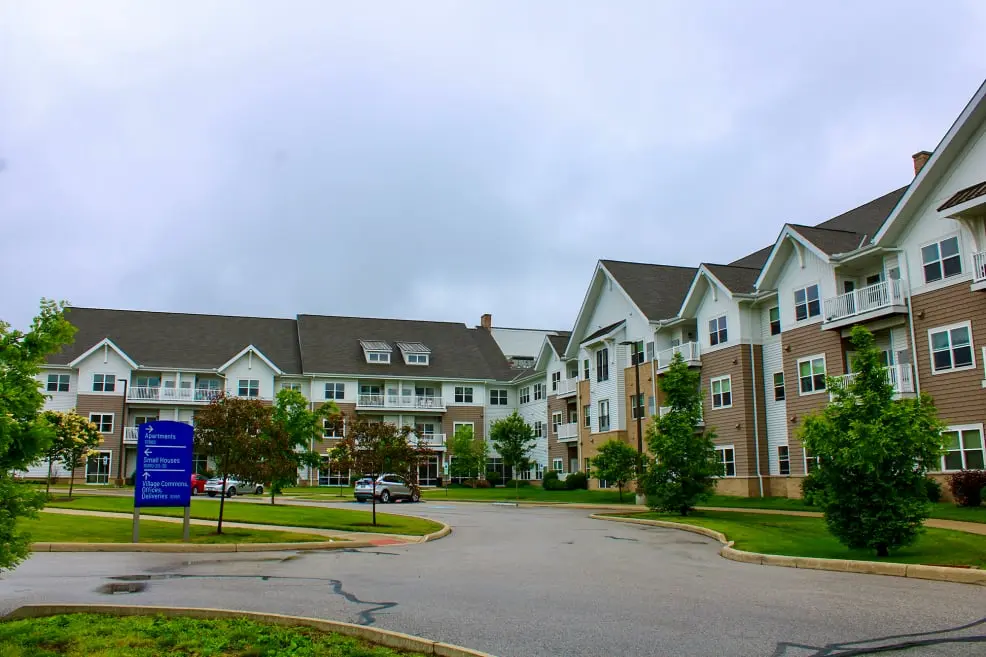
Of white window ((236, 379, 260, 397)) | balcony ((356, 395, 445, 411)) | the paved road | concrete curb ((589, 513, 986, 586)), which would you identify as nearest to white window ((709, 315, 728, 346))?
concrete curb ((589, 513, 986, 586))

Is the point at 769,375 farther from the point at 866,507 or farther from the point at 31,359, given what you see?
the point at 31,359

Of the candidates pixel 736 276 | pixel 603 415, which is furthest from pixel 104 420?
pixel 736 276

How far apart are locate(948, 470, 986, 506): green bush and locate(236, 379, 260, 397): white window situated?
46494 millimetres

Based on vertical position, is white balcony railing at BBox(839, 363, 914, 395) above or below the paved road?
above

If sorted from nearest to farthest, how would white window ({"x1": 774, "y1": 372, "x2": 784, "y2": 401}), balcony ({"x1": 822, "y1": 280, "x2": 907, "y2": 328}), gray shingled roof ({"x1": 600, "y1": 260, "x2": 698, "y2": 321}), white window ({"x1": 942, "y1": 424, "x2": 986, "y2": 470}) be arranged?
white window ({"x1": 942, "y1": 424, "x2": 986, "y2": 470})
balcony ({"x1": 822, "y1": 280, "x2": 907, "y2": 328})
white window ({"x1": 774, "y1": 372, "x2": 784, "y2": 401})
gray shingled roof ({"x1": 600, "y1": 260, "x2": 698, "y2": 321})

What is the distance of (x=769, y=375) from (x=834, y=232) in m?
7.35

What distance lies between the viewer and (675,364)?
99.5ft

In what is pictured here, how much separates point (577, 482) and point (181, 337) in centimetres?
3273

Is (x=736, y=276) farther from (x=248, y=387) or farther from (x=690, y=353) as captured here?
(x=248, y=387)

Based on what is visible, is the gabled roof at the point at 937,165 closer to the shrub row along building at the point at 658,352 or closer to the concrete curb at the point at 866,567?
the shrub row along building at the point at 658,352

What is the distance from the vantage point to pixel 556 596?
11.1 m

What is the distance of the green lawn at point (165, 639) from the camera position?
716 cm

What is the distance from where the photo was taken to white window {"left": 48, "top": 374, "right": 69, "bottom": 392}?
188 feet

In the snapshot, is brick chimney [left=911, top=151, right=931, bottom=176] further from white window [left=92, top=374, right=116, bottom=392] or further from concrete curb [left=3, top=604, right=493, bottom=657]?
white window [left=92, top=374, right=116, bottom=392]
